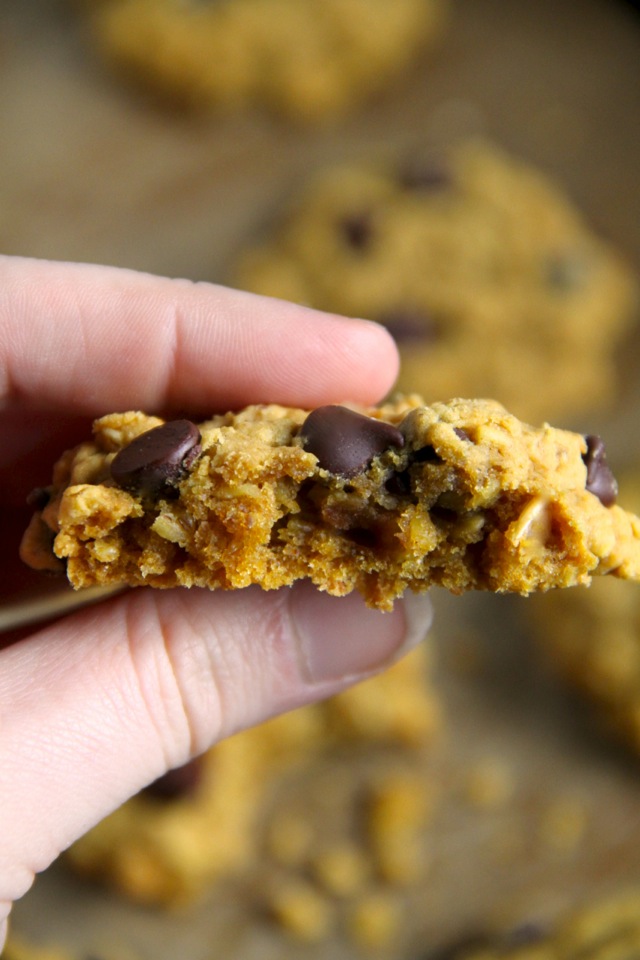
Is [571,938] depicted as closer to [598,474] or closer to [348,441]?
[598,474]

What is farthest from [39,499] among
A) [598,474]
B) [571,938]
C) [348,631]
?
[571,938]

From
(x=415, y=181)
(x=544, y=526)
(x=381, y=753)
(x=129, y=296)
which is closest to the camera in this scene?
(x=544, y=526)

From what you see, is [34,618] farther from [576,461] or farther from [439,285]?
[439,285]

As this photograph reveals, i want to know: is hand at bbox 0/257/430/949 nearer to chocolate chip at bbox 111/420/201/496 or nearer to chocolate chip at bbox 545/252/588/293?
chocolate chip at bbox 111/420/201/496

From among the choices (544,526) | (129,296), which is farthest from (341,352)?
(544,526)

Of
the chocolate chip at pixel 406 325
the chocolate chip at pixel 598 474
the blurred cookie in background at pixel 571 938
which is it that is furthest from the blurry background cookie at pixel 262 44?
the blurred cookie in background at pixel 571 938

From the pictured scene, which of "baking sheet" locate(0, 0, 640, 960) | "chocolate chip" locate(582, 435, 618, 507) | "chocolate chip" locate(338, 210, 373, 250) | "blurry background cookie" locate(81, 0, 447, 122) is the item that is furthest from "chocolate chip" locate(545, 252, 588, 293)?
"chocolate chip" locate(582, 435, 618, 507)
